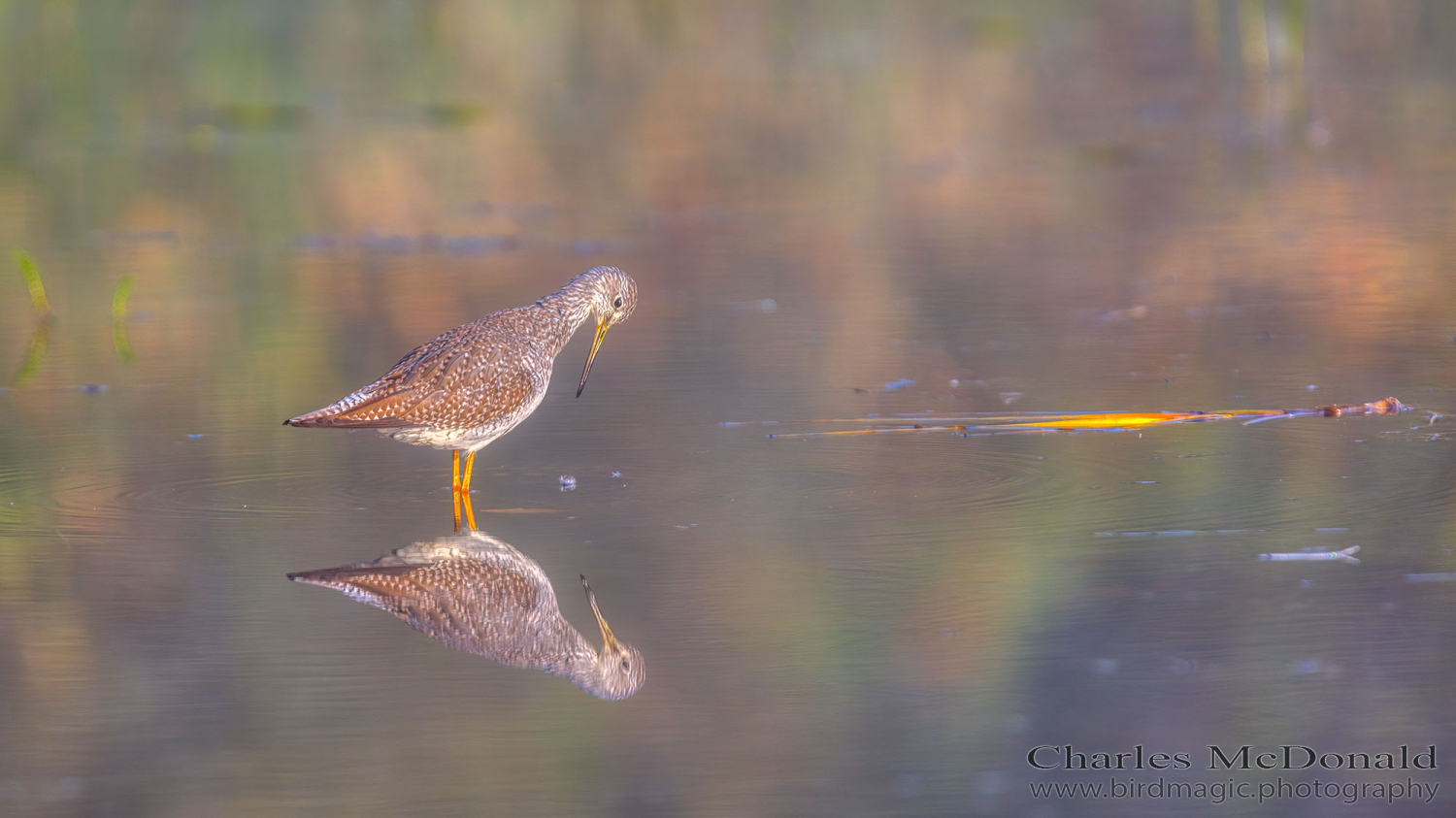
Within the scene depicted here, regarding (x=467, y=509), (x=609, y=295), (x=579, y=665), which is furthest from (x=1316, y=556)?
(x=609, y=295)

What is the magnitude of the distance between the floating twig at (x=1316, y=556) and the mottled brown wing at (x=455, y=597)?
209cm

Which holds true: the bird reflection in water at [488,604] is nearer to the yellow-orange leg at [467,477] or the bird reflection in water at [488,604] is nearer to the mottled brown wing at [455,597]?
the mottled brown wing at [455,597]

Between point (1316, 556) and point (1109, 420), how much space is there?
1.83 metres

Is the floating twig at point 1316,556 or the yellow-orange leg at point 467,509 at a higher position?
the floating twig at point 1316,556

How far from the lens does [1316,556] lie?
5.62m

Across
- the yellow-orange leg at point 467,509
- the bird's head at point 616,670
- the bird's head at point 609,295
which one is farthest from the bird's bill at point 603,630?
the bird's head at point 609,295

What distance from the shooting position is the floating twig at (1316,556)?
18.4ft

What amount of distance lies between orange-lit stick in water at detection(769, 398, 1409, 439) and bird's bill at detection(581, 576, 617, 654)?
1.95 meters

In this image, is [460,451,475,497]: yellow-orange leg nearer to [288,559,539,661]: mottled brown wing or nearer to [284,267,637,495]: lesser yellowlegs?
[284,267,637,495]: lesser yellowlegs

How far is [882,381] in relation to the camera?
8.29 meters

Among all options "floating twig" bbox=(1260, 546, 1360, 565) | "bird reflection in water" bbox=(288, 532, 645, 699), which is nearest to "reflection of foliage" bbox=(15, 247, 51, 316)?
"bird reflection in water" bbox=(288, 532, 645, 699)

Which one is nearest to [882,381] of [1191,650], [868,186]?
[1191,650]

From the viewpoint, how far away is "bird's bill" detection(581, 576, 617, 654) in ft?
16.6

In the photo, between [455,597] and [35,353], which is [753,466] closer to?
[455,597]
